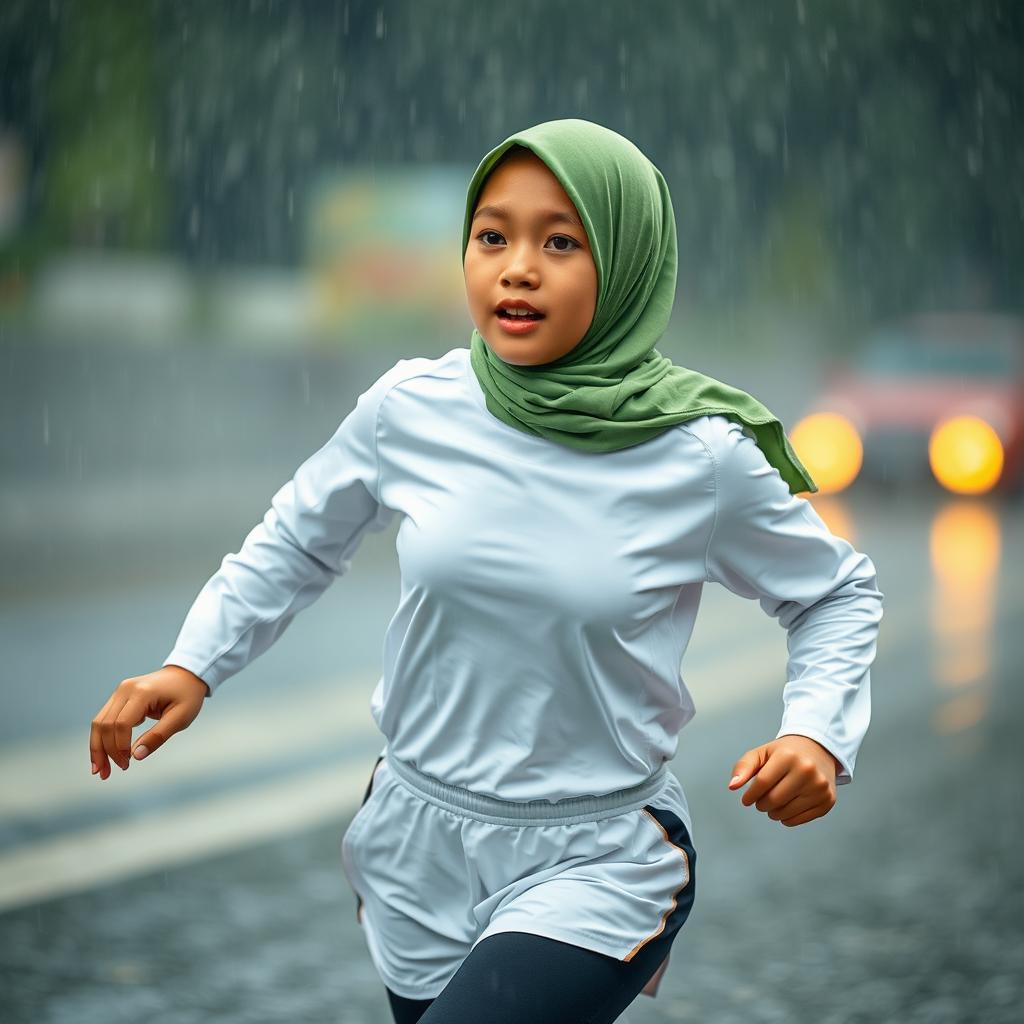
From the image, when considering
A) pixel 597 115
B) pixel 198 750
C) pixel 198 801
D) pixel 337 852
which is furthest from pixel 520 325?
pixel 597 115

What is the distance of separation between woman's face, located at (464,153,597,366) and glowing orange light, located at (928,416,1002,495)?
13.1 m

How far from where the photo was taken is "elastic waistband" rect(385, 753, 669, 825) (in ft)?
7.93

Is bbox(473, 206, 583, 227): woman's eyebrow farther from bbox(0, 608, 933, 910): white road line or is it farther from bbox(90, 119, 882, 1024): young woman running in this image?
bbox(0, 608, 933, 910): white road line

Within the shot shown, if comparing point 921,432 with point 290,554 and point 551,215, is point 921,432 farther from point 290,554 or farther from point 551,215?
point 551,215

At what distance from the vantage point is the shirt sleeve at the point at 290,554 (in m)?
2.60

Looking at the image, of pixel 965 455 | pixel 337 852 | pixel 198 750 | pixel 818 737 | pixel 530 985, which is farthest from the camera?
pixel 965 455

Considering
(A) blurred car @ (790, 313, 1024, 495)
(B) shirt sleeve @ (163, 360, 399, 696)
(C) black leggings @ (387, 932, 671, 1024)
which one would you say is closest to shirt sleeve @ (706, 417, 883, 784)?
(C) black leggings @ (387, 932, 671, 1024)

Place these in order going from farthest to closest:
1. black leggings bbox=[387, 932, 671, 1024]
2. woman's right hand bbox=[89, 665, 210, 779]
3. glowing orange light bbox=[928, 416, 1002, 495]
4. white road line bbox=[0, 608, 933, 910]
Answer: glowing orange light bbox=[928, 416, 1002, 495]
white road line bbox=[0, 608, 933, 910]
woman's right hand bbox=[89, 665, 210, 779]
black leggings bbox=[387, 932, 671, 1024]

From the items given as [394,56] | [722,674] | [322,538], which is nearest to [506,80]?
[394,56]

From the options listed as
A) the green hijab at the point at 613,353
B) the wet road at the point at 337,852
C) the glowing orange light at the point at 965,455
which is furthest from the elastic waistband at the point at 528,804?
the glowing orange light at the point at 965,455

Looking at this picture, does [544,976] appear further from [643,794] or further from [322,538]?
[322,538]

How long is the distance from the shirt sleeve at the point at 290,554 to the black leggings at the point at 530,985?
613 mm

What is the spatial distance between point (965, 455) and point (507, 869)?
13.3m

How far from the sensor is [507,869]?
95.2 inches
